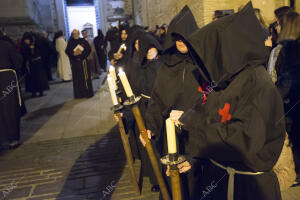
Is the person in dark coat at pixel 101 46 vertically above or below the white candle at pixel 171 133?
above

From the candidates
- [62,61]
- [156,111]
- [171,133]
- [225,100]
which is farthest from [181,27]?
[62,61]

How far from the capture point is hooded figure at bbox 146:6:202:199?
2.49m

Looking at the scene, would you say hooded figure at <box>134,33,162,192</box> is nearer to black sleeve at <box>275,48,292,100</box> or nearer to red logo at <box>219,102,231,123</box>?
black sleeve at <box>275,48,292,100</box>

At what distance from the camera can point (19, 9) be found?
45.0 ft

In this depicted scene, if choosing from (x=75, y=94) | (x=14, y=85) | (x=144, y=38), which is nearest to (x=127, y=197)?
(x=144, y=38)

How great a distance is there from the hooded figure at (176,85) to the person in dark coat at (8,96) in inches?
134

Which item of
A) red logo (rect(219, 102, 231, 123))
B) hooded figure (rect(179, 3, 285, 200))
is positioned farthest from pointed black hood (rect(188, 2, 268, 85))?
red logo (rect(219, 102, 231, 123))

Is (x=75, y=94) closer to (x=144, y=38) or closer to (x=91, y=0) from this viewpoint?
(x=144, y=38)

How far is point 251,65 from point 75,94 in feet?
26.0

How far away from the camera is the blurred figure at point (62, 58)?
40.4ft

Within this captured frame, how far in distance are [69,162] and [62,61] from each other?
8.88 metres

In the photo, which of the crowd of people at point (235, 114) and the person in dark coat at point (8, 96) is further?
the person in dark coat at point (8, 96)

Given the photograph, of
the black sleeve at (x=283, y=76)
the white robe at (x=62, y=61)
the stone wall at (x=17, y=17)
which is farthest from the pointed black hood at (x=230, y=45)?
the stone wall at (x=17, y=17)

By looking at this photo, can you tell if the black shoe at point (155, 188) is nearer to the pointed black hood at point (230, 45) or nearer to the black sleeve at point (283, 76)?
the black sleeve at point (283, 76)
